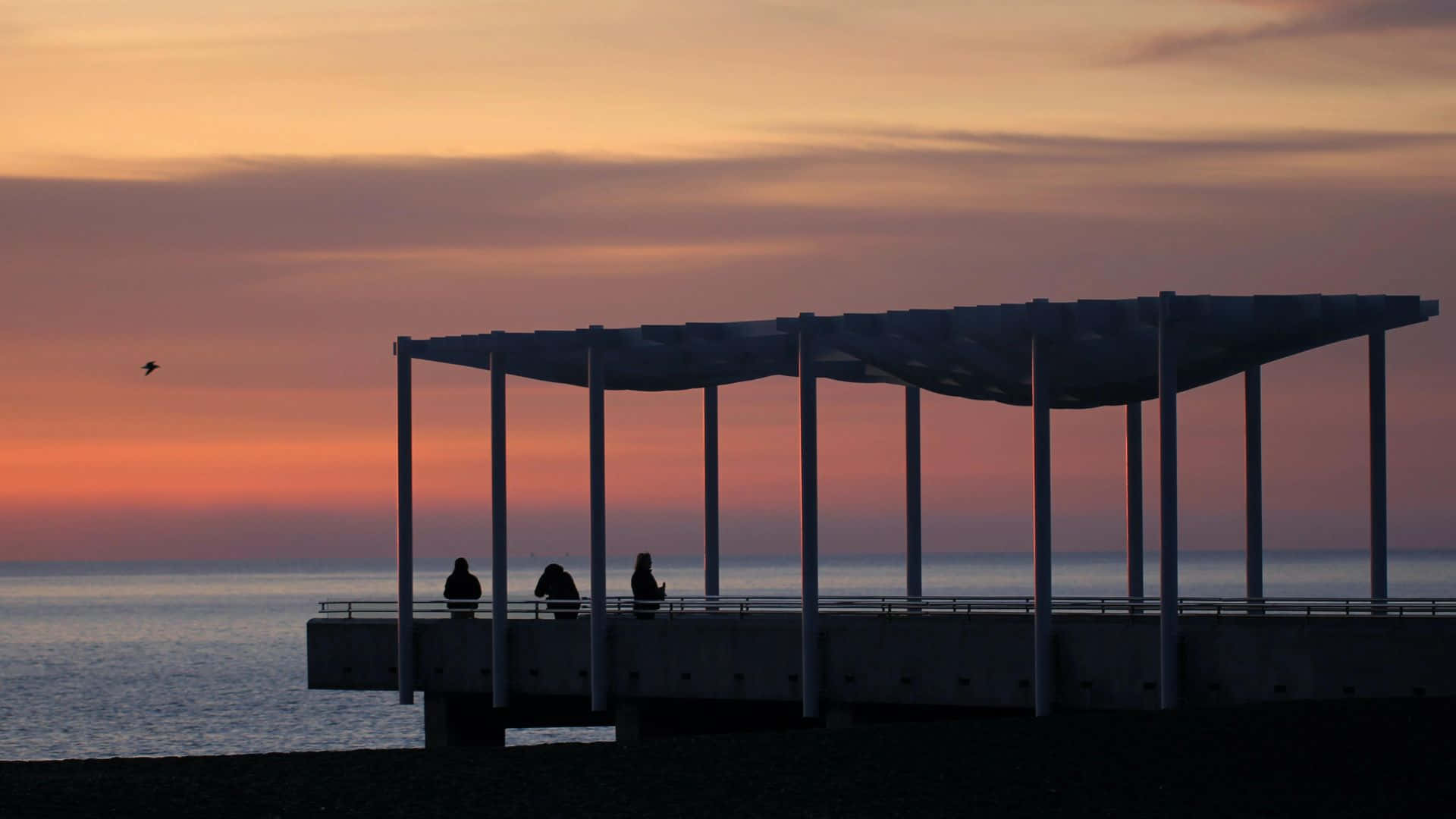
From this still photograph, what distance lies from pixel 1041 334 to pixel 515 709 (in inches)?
509

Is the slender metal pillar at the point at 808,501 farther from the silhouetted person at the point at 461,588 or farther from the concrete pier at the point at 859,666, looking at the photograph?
the silhouetted person at the point at 461,588

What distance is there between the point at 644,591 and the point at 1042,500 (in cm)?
803

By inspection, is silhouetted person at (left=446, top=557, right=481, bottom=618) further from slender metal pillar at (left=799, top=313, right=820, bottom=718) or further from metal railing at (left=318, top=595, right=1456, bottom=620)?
slender metal pillar at (left=799, top=313, right=820, bottom=718)

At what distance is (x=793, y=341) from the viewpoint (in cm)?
3228

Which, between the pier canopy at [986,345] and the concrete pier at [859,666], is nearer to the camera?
the concrete pier at [859,666]

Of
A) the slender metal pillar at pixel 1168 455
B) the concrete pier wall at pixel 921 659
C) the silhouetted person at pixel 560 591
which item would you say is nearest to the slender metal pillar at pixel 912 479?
the concrete pier wall at pixel 921 659

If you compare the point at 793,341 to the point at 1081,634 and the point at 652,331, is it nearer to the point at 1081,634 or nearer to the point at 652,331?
the point at 652,331

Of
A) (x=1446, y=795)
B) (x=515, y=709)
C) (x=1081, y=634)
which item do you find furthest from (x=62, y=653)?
(x=1446, y=795)

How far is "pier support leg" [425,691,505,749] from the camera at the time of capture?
118 feet

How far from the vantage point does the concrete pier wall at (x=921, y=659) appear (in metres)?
27.1

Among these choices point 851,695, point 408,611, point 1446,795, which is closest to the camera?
point 1446,795

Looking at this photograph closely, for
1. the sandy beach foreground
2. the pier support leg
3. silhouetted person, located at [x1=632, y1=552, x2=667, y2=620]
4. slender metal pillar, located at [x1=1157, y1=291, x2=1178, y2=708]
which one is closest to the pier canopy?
slender metal pillar, located at [x1=1157, y1=291, x2=1178, y2=708]

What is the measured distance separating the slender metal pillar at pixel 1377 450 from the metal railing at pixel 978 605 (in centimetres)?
95

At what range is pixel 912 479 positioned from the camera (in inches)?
1430
